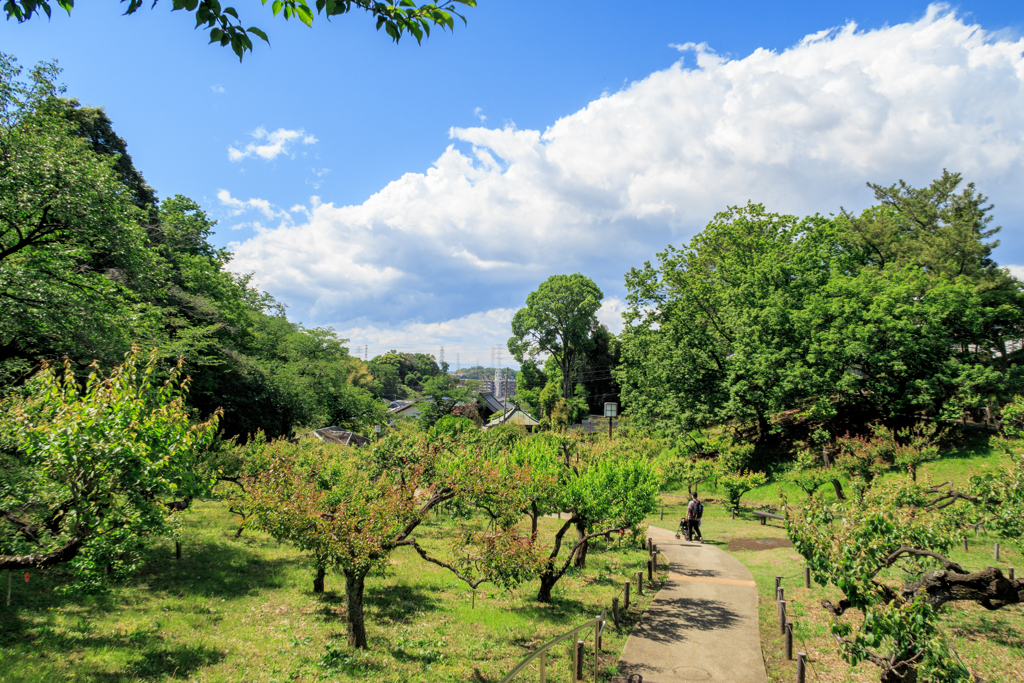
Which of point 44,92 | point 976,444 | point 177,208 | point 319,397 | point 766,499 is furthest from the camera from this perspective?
point 319,397

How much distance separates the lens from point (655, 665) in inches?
373

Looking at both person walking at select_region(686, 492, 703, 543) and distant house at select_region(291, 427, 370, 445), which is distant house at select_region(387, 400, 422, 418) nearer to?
distant house at select_region(291, 427, 370, 445)

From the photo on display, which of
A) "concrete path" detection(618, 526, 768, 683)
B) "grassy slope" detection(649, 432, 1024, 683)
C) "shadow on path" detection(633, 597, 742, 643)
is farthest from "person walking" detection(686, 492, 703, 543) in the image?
"shadow on path" detection(633, 597, 742, 643)

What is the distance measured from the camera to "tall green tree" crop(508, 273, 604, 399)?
5500 centimetres

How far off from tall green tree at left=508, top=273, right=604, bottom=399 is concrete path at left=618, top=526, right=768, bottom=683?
39.5 meters

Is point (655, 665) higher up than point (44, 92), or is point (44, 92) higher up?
point (44, 92)

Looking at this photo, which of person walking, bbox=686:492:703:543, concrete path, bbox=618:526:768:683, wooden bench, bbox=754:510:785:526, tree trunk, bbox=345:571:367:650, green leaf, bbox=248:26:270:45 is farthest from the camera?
wooden bench, bbox=754:510:785:526

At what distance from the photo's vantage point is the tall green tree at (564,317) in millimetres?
55000

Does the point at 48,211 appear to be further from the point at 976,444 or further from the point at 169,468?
the point at 976,444

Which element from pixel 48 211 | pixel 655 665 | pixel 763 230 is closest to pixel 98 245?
pixel 48 211

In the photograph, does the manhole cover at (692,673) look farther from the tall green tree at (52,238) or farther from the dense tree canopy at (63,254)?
the tall green tree at (52,238)

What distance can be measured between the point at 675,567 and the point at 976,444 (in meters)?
20.2

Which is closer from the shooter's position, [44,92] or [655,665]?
[655,665]

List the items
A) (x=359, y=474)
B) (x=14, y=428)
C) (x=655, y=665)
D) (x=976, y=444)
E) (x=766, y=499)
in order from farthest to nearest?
(x=766, y=499) → (x=976, y=444) → (x=359, y=474) → (x=655, y=665) → (x=14, y=428)
